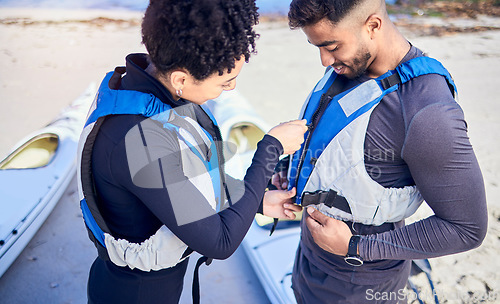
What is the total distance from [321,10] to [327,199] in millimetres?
846

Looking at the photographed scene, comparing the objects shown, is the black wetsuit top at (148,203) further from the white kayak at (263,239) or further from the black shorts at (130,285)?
the white kayak at (263,239)

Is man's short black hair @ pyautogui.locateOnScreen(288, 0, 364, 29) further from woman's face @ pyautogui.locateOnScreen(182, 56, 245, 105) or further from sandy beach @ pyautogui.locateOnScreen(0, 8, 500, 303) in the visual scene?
sandy beach @ pyautogui.locateOnScreen(0, 8, 500, 303)

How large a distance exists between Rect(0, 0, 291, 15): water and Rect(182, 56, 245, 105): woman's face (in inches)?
532

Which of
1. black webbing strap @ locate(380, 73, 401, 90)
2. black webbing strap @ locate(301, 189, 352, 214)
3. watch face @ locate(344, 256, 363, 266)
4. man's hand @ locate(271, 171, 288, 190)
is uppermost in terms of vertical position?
black webbing strap @ locate(380, 73, 401, 90)

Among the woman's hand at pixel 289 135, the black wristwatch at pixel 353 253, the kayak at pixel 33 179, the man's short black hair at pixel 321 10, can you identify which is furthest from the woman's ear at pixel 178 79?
the kayak at pixel 33 179

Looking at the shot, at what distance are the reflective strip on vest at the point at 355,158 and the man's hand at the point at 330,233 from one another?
0.06 meters

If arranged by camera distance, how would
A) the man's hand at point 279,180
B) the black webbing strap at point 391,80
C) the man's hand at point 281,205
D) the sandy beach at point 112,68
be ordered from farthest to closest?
the sandy beach at point 112,68, the man's hand at point 279,180, the man's hand at point 281,205, the black webbing strap at point 391,80

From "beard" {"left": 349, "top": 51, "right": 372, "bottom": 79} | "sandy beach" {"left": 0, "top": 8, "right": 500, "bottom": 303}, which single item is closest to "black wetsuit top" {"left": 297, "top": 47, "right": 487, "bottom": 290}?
"beard" {"left": 349, "top": 51, "right": 372, "bottom": 79}

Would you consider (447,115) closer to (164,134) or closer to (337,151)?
(337,151)

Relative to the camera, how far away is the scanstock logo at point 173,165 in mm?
1281

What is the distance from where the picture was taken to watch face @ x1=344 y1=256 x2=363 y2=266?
5.53 feet

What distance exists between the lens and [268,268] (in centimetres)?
336

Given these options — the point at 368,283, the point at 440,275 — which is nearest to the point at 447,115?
the point at 368,283

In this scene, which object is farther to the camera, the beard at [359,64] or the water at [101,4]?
the water at [101,4]
